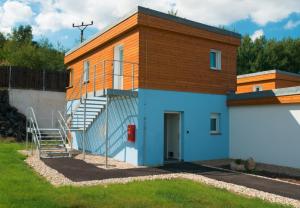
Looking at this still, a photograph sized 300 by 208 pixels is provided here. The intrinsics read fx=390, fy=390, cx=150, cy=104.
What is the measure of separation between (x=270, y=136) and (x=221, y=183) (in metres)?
5.56

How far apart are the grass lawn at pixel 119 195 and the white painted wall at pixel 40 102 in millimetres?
17343

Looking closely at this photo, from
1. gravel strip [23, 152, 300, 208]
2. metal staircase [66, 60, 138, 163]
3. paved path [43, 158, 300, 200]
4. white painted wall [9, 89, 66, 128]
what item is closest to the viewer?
gravel strip [23, 152, 300, 208]

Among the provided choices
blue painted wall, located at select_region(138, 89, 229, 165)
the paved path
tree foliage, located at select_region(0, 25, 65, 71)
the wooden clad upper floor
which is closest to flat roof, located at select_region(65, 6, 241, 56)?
the wooden clad upper floor

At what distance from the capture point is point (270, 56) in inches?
1726

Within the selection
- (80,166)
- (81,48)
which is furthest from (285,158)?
(81,48)

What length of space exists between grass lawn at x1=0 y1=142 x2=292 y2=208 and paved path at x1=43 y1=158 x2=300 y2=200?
1433 mm

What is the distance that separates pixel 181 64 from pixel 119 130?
383 cm

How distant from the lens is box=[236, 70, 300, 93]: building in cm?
2705

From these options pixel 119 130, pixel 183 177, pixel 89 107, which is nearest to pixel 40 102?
pixel 89 107

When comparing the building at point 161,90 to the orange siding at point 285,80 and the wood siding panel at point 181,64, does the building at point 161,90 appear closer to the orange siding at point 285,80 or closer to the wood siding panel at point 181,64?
the wood siding panel at point 181,64

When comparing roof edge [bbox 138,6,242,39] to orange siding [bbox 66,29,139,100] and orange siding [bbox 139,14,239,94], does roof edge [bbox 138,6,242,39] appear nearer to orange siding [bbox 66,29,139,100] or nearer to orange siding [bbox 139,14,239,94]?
orange siding [bbox 139,14,239,94]

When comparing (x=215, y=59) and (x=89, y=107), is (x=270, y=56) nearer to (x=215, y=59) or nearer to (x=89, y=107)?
(x=215, y=59)

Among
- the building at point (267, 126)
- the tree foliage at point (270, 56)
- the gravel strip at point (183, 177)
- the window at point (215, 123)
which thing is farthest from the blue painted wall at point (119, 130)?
the tree foliage at point (270, 56)

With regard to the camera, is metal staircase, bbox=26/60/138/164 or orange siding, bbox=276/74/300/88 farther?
orange siding, bbox=276/74/300/88
